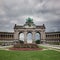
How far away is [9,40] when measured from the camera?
409 ft

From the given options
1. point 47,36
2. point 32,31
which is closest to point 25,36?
point 32,31

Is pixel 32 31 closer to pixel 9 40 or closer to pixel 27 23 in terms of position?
pixel 27 23

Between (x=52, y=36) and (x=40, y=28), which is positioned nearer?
(x=40, y=28)

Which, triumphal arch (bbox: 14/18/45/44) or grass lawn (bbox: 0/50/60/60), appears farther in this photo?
triumphal arch (bbox: 14/18/45/44)

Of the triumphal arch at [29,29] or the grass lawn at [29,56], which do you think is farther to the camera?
the triumphal arch at [29,29]

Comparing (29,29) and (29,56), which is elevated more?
(29,29)

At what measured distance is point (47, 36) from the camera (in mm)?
129625

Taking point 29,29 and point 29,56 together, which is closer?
point 29,56

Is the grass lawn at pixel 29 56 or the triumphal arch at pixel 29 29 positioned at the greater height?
the triumphal arch at pixel 29 29

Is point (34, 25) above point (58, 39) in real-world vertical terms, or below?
above

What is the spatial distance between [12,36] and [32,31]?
17.5m

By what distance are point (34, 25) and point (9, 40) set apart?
73.0 feet

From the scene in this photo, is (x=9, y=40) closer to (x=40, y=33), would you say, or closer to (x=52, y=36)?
(x=40, y=33)

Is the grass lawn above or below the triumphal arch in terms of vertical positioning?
below
